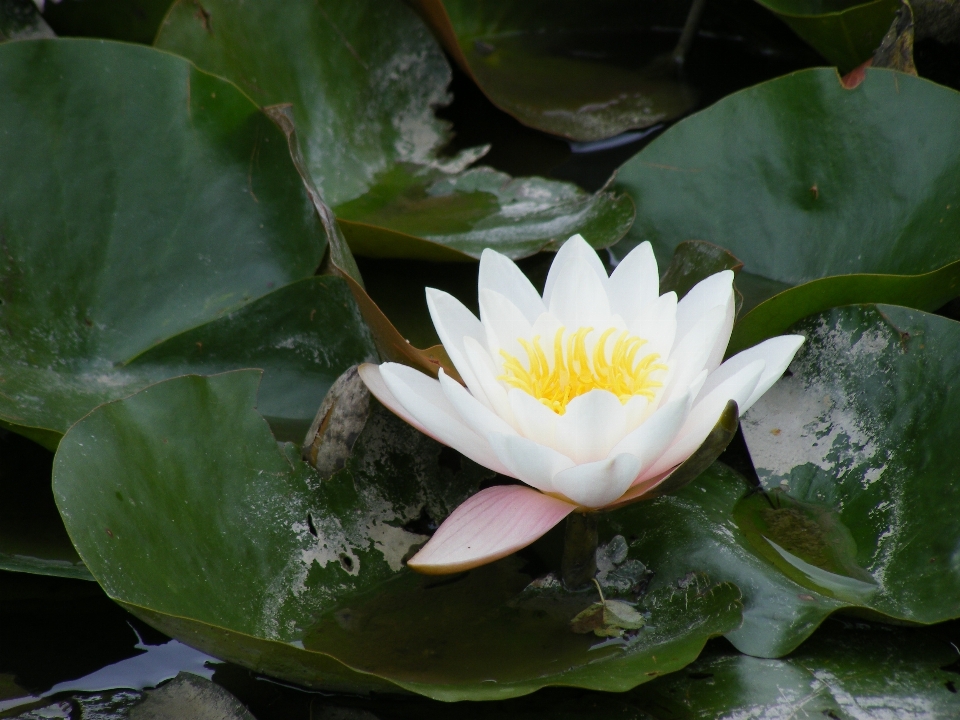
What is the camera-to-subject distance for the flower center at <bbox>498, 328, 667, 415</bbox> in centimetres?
85

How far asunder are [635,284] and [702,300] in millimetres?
82

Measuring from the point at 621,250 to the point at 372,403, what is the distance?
630 millimetres

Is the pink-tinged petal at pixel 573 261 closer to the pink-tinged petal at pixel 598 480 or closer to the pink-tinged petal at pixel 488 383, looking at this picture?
the pink-tinged petal at pixel 488 383

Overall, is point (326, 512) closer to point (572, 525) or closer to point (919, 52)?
point (572, 525)

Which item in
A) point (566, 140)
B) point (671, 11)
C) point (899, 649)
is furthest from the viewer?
point (671, 11)

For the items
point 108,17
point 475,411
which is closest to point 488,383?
point 475,411

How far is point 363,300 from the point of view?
100 cm

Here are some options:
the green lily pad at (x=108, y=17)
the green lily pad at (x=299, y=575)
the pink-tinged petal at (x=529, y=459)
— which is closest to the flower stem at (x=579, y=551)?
the green lily pad at (x=299, y=575)

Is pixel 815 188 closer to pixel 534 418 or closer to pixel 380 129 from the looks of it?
pixel 534 418

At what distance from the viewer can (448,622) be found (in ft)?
3.14

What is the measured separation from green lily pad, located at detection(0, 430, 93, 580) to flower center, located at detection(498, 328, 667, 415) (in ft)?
1.99

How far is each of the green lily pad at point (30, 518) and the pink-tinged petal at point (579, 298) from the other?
679 mm

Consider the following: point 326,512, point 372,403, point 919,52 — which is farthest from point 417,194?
point 919,52

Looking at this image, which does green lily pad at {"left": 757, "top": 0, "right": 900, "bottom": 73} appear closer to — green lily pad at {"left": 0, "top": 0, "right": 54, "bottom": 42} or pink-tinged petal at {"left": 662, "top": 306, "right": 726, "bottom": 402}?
pink-tinged petal at {"left": 662, "top": 306, "right": 726, "bottom": 402}
